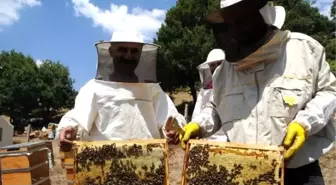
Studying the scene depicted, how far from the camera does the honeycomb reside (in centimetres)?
273

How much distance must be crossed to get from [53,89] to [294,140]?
48.3 metres

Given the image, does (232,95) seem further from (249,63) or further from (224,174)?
(224,174)

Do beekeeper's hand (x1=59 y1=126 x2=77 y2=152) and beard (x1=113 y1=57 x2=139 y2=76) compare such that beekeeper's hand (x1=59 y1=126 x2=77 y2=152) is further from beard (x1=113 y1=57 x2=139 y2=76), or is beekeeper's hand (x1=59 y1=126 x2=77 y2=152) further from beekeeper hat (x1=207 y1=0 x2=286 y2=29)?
beekeeper hat (x1=207 y1=0 x2=286 y2=29)

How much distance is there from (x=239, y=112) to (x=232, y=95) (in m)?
0.12

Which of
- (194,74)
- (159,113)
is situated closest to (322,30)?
(194,74)

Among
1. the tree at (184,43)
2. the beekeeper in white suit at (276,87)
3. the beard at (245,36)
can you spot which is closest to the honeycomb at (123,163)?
the beekeeper in white suit at (276,87)

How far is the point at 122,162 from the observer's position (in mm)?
2793

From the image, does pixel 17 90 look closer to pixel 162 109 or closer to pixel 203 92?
pixel 203 92

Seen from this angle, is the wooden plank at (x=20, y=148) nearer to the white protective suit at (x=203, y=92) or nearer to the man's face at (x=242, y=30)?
the white protective suit at (x=203, y=92)

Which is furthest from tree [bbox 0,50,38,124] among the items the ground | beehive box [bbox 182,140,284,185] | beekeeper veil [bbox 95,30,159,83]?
beehive box [bbox 182,140,284,185]

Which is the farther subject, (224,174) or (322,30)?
(322,30)

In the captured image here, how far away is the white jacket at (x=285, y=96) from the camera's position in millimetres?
2342

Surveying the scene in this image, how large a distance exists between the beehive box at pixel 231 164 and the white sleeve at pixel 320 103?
23 centimetres

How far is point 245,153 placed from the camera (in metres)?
2.29
